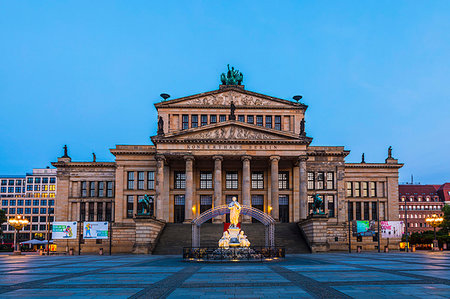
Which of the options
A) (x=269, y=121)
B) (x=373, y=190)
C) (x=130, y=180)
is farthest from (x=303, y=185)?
(x=130, y=180)

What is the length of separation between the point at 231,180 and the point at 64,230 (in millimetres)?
25699

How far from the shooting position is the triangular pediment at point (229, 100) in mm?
68562

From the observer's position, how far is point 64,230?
2183 inches

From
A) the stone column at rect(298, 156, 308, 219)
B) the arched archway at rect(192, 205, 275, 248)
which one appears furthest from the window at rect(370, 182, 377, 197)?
the arched archway at rect(192, 205, 275, 248)

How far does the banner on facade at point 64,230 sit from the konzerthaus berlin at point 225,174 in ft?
27.2

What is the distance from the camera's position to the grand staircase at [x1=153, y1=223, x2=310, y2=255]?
166 feet

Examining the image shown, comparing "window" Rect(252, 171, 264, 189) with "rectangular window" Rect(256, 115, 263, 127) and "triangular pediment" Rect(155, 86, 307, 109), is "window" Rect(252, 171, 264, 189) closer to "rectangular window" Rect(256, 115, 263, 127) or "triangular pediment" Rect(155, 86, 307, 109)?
"rectangular window" Rect(256, 115, 263, 127)

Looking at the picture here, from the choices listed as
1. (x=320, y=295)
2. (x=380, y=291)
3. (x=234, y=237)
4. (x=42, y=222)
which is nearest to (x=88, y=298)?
(x=320, y=295)

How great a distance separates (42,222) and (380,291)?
5228 inches

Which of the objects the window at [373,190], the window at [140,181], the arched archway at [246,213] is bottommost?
the arched archway at [246,213]

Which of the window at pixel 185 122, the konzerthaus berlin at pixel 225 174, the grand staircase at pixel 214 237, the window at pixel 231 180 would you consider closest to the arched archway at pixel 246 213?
the grand staircase at pixel 214 237

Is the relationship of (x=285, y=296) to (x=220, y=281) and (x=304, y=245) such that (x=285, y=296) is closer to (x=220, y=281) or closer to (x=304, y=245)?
(x=220, y=281)

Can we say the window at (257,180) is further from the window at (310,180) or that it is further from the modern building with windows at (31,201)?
the modern building with windows at (31,201)

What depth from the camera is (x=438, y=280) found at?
1823cm
